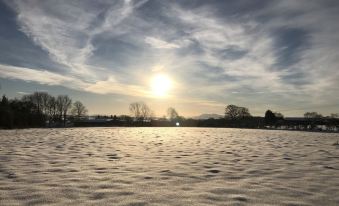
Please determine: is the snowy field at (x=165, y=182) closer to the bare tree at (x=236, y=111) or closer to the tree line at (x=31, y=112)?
the tree line at (x=31, y=112)

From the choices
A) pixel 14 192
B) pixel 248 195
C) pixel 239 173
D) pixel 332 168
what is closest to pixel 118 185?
pixel 14 192

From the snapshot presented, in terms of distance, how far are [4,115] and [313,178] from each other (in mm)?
59142

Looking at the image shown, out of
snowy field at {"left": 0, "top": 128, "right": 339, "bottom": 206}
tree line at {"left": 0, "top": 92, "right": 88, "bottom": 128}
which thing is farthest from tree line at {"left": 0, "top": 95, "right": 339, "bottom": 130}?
snowy field at {"left": 0, "top": 128, "right": 339, "bottom": 206}

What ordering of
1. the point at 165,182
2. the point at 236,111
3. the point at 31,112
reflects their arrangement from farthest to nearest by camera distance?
the point at 236,111 → the point at 31,112 → the point at 165,182

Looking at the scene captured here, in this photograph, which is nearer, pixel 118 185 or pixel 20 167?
pixel 118 185

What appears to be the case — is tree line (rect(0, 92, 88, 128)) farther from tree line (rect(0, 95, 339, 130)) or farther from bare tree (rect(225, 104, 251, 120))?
bare tree (rect(225, 104, 251, 120))

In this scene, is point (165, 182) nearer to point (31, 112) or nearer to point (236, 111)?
point (31, 112)

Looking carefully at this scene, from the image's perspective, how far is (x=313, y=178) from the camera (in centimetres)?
676

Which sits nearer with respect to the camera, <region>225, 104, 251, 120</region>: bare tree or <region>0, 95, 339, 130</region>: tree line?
<region>0, 95, 339, 130</region>: tree line

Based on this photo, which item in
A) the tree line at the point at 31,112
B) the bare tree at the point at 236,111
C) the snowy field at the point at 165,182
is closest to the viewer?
the snowy field at the point at 165,182

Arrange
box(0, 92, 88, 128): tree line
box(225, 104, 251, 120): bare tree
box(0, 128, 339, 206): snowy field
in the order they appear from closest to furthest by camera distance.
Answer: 1. box(0, 128, 339, 206): snowy field
2. box(0, 92, 88, 128): tree line
3. box(225, 104, 251, 120): bare tree

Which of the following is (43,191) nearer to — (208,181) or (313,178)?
(208,181)

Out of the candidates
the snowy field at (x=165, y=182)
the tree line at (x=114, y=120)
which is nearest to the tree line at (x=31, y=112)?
the tree line at (x=114, y=120)

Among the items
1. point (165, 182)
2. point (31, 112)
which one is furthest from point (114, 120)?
point (165, 182)
